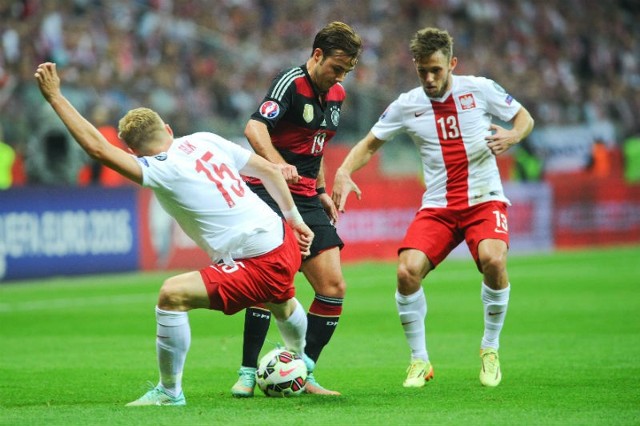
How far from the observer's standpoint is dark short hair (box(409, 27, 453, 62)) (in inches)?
326

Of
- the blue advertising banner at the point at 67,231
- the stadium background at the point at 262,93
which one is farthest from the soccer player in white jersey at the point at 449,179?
the stadium background at the point at 262,93

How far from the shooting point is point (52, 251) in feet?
57.5

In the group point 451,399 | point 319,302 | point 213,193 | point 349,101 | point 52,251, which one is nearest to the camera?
point 213,193

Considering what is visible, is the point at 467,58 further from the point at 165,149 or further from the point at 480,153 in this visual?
the point at 165,149

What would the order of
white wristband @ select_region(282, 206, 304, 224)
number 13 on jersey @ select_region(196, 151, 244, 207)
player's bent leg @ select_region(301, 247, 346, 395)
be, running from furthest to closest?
player's bent leg @ select_region(301, 247, 346, 395) < white wristband @ select_region(282, 206, 304, 224) < number 13 on jersey @ select_region(196, 151, 244, 207)

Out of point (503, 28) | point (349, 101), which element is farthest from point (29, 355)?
point (503, 28)

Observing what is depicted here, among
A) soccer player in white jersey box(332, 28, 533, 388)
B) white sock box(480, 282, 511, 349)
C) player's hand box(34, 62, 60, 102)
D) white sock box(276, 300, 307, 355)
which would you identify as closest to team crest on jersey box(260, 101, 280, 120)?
soccer player in white jersey box(332, 28, 533, 388)

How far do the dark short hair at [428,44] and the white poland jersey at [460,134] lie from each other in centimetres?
52

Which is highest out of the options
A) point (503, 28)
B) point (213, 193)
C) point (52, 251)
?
point (503, 28)

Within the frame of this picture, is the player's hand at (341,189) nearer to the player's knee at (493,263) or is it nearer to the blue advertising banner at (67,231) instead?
the player's knee at (493,263)

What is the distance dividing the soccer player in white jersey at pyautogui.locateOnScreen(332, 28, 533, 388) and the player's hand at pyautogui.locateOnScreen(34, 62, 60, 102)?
9.00 ft

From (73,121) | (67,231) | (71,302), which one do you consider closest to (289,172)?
(73,121)

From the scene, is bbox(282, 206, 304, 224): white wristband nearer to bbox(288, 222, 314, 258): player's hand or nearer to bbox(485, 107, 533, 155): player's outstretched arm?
bbox(288, 222, 314, 258): player's hand

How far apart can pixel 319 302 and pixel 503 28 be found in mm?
23722
